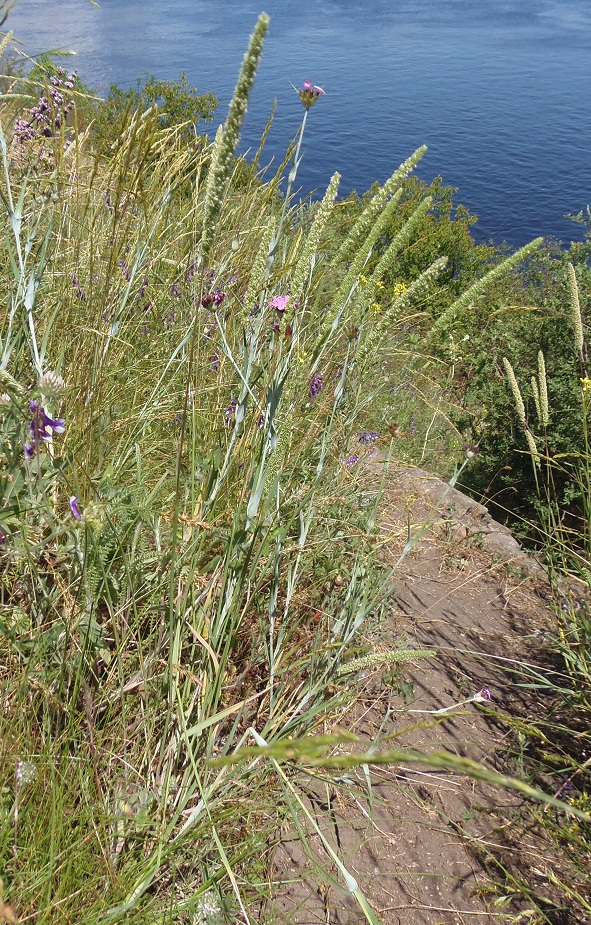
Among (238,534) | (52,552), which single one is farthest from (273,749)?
(52,552)

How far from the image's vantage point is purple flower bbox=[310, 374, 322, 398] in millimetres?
2168

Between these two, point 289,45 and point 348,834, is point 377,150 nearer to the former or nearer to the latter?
point 289,45

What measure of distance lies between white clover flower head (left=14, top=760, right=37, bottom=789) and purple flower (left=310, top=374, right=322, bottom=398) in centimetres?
138

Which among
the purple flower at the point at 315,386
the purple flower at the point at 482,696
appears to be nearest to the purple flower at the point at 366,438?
the purple flower at the point at 315,386

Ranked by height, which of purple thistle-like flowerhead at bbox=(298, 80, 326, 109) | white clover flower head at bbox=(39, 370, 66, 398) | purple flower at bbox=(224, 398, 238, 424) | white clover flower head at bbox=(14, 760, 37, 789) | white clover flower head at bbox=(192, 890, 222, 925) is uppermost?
purple thistle-like flowerhead at bbox=(298, 80, 326, 109)

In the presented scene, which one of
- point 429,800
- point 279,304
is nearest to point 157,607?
point 279,304

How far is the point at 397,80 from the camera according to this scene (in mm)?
25469

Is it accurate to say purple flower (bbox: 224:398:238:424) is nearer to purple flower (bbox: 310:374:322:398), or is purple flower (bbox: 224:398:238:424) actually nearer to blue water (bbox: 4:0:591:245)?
purple flower (bbox: 310:374:322:398)

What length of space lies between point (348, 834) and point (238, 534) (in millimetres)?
779

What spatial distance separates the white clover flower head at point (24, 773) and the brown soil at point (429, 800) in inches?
19.6

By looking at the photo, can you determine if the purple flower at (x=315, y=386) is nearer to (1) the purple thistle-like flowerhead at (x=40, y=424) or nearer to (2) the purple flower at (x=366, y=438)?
(2) the purple flower at (x=366, y=438)

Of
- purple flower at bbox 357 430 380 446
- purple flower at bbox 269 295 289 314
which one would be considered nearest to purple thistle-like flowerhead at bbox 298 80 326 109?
purple flower at bbox 269 295 289 314

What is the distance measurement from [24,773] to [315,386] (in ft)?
4.81

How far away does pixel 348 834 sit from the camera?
1528 millimetres
